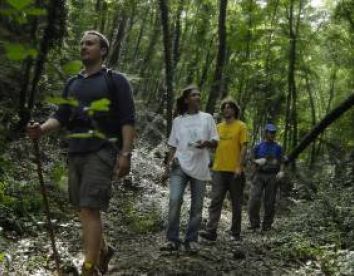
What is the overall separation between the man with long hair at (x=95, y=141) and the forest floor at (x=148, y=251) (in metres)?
1.33

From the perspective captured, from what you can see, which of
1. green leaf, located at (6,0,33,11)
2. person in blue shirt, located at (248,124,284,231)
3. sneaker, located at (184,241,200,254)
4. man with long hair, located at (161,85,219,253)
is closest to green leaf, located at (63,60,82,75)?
green leaf, located at (6,0,33,11)

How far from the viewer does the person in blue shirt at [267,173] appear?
35.8 ft

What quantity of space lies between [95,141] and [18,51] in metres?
3.58

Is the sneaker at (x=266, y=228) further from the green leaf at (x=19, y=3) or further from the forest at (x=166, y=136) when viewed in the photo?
the green leaf at (x=19, y=3)

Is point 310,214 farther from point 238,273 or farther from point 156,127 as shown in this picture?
point 156,127

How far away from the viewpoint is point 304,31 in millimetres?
26641

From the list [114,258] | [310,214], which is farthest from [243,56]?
[114,258]

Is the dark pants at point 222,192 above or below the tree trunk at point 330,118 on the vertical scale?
below

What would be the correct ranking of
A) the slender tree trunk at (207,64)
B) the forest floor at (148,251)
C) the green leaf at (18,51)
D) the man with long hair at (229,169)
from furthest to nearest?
the slender tree trunk at (207,64) → the man with long hair at (229,169) → the forest floor at (148,251) → the green leaf at (18,51)

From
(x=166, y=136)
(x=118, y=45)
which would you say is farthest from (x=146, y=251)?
(x=118, y=45)

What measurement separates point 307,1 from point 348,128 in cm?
666

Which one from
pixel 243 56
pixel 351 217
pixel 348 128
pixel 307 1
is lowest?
pixel 351 217

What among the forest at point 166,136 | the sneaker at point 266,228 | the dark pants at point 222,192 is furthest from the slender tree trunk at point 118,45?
the dark pants at point 222,192

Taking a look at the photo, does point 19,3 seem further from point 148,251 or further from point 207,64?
point 207,64
